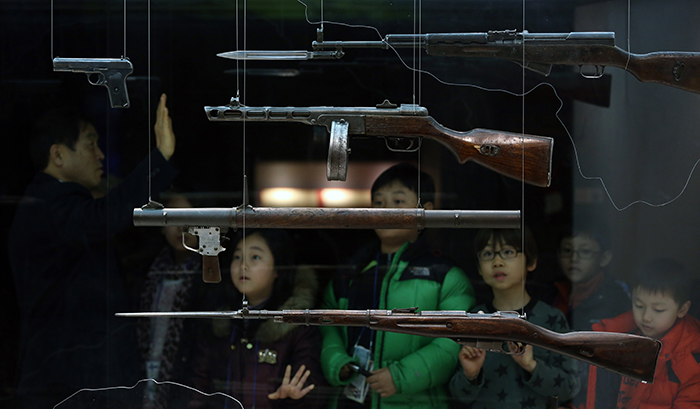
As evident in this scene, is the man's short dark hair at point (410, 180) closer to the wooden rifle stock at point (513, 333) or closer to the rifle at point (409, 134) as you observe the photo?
the rifle at point (409, 134)

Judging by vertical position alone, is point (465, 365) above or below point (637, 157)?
below

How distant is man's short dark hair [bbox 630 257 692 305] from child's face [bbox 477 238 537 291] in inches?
29.2

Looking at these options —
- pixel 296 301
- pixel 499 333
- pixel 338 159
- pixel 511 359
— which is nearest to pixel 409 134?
pixel 338 159

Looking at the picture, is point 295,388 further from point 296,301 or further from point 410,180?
point 410,180

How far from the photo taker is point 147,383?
4852mm

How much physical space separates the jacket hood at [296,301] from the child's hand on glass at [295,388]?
30cm

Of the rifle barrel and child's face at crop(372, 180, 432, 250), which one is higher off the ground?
child's face at crop(372, 180, 432, 250)

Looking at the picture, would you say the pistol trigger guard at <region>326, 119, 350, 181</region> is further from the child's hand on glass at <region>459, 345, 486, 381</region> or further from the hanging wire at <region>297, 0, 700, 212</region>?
the child's hand on glass at <region>459, 345, 486, 381</region>

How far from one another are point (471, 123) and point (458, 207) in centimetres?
59

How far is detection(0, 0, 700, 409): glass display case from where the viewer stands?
468 centimetres

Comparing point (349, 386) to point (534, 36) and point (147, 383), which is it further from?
point (534, 36)

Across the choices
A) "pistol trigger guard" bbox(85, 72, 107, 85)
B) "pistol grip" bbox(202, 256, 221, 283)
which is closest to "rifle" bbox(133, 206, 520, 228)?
"pistol grip" bbox(202, 256, 221, 283)

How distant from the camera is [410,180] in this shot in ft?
15.6

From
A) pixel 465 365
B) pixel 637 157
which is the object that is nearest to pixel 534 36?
pixel 637 157
